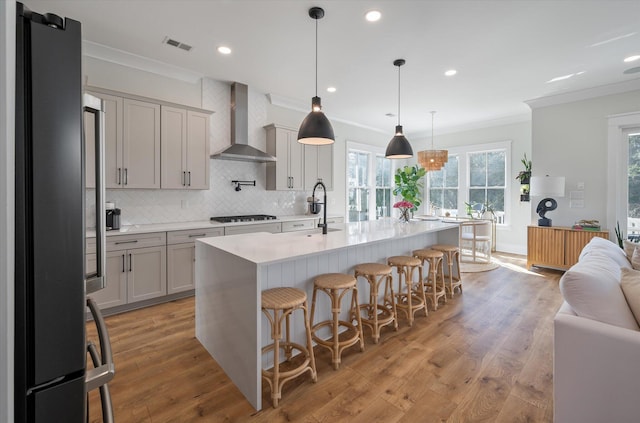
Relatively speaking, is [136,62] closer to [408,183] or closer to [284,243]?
[284,243]

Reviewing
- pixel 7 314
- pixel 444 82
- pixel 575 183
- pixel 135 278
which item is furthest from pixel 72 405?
pixel 575 183

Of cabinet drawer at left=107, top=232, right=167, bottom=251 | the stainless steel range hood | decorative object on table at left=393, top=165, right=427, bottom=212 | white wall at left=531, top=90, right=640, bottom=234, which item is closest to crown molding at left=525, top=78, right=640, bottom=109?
white wall at left=531, top=90, right=640, bottom=234

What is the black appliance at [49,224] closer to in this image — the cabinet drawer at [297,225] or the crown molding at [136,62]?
the crown molding at [136,62]

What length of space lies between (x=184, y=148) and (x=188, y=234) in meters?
1.11

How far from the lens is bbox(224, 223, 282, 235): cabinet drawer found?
3854mm

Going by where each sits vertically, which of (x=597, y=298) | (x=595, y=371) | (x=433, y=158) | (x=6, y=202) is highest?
(x=433, y=158)

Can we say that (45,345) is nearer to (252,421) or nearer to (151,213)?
(252,421)

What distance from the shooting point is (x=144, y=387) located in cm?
199

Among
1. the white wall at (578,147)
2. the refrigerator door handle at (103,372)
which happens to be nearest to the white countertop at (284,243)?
the refrigerator door handle at (103,372)

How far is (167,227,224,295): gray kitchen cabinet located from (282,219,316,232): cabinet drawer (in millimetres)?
1222

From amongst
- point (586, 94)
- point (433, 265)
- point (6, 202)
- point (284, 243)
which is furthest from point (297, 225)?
point (586, 94)

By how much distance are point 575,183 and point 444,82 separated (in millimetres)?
2736

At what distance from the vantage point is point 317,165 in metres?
5.28

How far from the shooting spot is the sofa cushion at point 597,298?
145 cm
